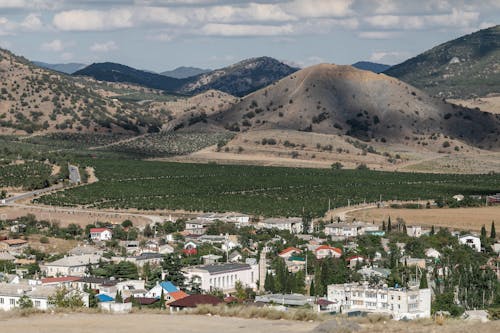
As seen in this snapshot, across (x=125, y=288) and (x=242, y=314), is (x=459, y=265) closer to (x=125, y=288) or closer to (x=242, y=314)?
(x=125, y=288)

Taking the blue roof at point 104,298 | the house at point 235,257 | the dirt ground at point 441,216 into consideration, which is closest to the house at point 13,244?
the house at point 235,257

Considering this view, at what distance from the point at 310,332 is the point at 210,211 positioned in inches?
3677

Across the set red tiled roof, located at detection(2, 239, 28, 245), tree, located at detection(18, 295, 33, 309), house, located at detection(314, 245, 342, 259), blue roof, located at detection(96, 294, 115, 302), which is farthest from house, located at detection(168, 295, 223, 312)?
red tiled roof, located at detection(2, 239, 28, 245)

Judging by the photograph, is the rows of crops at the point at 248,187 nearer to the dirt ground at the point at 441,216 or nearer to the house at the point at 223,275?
the dirt ground at the point at 441,216

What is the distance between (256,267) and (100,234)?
27.6 m

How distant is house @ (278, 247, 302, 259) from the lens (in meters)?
89.2

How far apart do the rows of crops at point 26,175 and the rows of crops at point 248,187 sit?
20.3 feet

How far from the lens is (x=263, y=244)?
96625mm

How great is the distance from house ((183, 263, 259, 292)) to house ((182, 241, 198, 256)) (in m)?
10.5

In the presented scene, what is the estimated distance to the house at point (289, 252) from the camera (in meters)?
89.2

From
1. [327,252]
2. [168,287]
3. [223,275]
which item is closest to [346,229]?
[327,252]

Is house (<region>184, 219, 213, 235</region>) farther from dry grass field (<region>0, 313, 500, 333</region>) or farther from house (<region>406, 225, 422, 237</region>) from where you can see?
dry grass field (<region>0, 313, 500, 333</region>)

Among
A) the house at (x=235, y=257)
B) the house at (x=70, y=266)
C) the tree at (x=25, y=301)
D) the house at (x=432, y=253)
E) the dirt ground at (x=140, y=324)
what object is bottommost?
the house at (x=432, y=253)

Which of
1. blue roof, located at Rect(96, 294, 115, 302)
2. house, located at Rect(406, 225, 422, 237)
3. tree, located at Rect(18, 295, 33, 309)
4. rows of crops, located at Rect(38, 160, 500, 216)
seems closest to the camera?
tree, located at Rect(18, 295, 33, 309)
